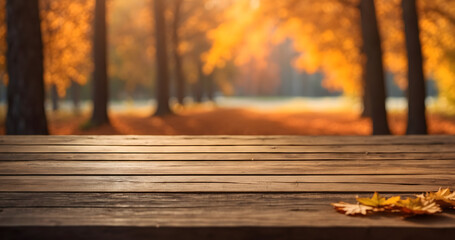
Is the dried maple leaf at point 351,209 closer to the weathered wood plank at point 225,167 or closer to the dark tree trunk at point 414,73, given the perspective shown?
the weathered wood plank at point 225,167

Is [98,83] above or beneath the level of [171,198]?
above

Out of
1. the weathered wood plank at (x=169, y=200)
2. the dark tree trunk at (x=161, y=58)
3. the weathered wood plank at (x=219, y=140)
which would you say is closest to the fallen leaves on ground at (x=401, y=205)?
the weathered wood plank at (x=169, y=200)

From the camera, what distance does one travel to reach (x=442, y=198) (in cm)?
293

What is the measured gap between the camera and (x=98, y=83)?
13.6m

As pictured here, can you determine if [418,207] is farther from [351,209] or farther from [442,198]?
[351,209]

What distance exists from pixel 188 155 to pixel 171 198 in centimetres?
114

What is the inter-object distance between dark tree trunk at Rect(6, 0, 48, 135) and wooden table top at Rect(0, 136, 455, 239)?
3.52 metres

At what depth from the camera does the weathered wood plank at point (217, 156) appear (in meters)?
4.05

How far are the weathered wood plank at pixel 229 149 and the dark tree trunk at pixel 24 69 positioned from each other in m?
3.97

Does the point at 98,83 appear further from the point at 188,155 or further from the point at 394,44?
the point at 394,44

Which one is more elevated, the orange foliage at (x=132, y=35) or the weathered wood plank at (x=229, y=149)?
the orange foliage at (x=132, y=35)

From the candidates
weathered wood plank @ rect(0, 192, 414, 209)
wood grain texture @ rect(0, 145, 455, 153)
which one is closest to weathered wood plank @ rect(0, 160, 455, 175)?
wood grain texture @ rect(0, 145, 455, 153)
